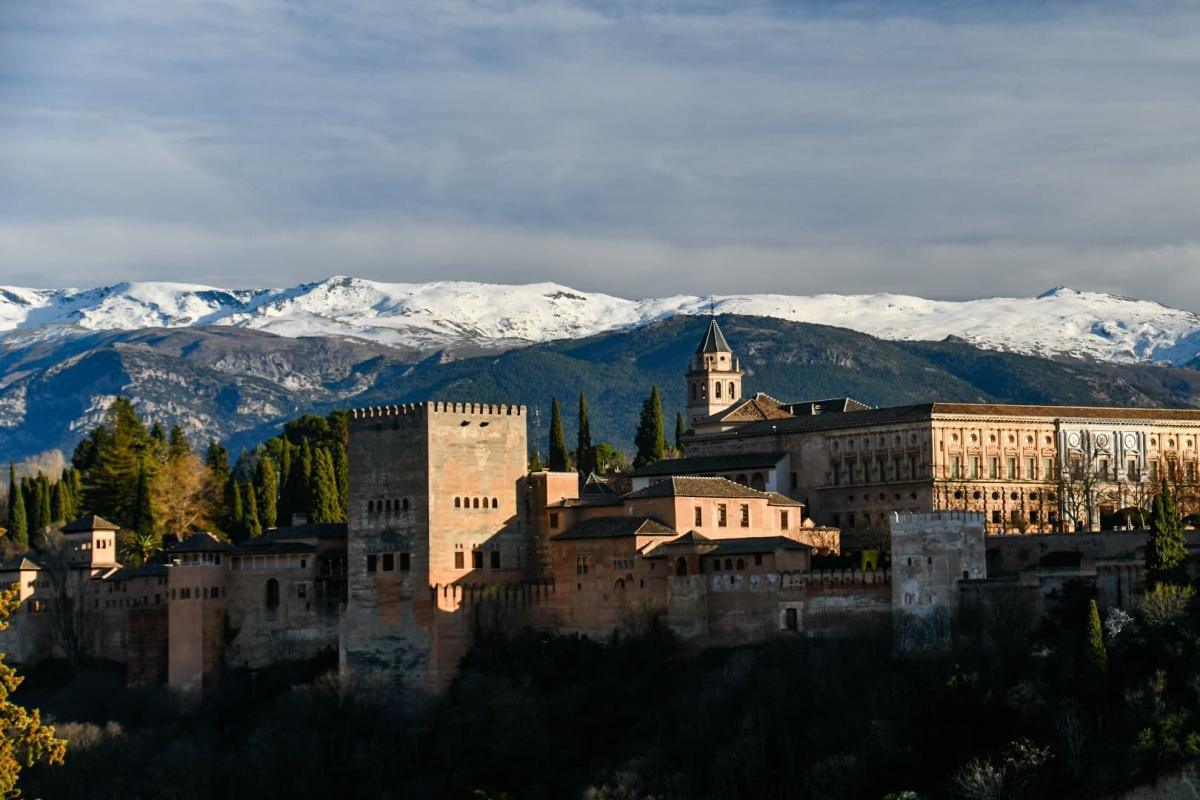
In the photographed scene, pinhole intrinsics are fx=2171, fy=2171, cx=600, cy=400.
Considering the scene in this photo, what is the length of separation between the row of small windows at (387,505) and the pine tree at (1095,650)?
26.2 meters

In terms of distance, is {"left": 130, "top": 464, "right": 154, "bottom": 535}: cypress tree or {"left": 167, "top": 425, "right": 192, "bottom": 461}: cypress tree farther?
{"left": 167, "top": 425, "right": 192, "bottom": 461}: cypress tree

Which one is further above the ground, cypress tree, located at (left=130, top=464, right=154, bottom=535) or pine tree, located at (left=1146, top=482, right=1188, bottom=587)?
cypress tree, located at (left=130, top=464, right=154, bottom=535)

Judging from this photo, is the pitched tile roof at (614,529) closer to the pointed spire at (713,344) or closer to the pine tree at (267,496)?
the pine tree at (267,496)

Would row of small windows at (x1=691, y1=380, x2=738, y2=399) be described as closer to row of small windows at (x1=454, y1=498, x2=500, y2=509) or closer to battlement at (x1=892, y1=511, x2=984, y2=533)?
row of small windows at (x1=454, y1=498, x2=500, y2=509)

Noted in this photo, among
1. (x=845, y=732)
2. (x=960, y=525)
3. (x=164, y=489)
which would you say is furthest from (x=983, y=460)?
(x=164, y=489)

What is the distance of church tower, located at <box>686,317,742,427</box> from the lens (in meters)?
117

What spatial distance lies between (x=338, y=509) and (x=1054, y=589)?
39.3 m

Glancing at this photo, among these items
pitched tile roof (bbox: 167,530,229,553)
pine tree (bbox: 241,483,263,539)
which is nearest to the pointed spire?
pine tree (bbox: 241,483,263,539)

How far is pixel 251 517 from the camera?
3844 inches

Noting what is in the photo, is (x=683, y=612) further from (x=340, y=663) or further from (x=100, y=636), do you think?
(x=100, y=636)

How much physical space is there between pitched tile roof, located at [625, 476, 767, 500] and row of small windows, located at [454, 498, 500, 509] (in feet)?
16.1

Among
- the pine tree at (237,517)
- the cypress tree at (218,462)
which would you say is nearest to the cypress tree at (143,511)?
the pine tree at (237,517)

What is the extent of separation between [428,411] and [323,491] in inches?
758

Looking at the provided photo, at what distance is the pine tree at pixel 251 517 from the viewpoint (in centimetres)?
9731
